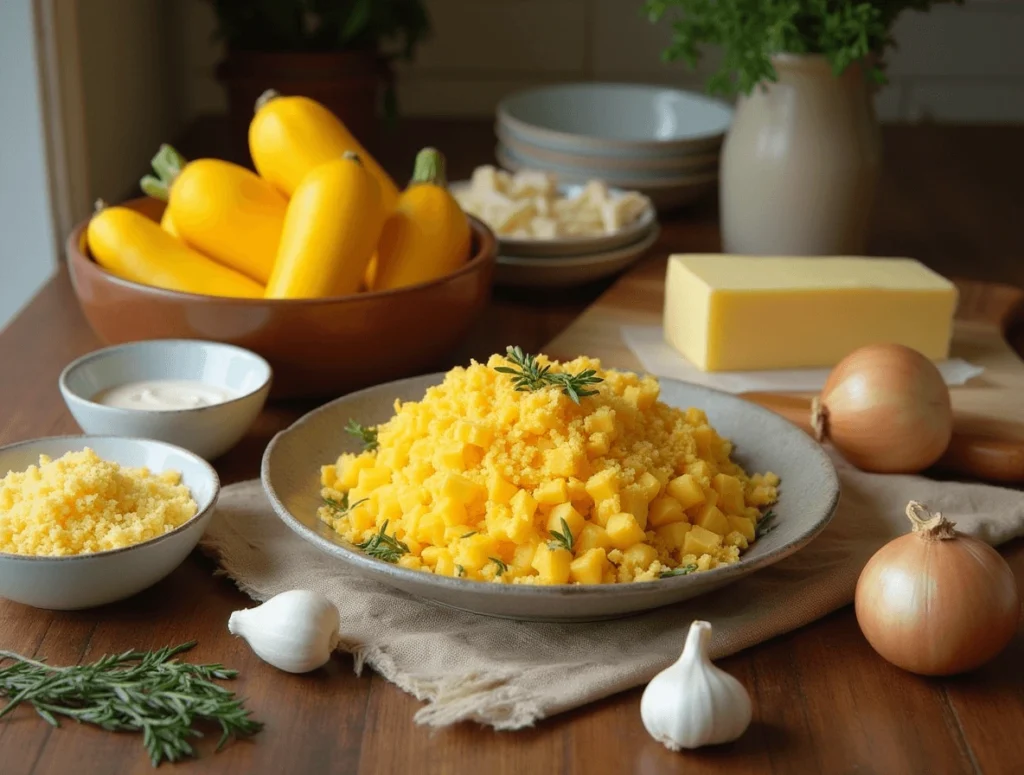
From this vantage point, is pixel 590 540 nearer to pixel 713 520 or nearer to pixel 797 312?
pixel 713 520

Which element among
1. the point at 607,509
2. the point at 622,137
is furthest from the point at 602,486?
the point at 622,137

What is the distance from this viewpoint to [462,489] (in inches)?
40.7

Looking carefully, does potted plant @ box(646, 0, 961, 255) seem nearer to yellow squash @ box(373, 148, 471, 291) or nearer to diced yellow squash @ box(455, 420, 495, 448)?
yellow squash @ box(373, 148, 471, 291)

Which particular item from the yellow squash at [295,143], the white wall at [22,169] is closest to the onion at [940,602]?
the yellow squash at [295,143]

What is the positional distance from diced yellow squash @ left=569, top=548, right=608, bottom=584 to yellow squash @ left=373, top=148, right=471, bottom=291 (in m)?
0.58

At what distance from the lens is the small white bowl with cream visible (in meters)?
1.26

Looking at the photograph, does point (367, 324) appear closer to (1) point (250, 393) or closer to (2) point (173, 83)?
(1) point (250, 393)

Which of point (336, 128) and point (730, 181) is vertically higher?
point (336, 128)

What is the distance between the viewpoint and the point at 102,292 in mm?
1438

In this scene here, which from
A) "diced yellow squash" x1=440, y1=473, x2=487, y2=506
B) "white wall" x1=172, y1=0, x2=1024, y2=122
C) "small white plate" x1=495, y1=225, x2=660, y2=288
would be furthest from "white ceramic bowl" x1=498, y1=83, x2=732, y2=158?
"diced yellow squash" x1=440, y1=473, x2=487, y2=506

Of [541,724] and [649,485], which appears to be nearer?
[541,724]

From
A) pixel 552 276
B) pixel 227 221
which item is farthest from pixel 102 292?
pixel 552 276

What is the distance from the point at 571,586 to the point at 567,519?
80 mm

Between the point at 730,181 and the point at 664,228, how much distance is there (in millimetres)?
312
